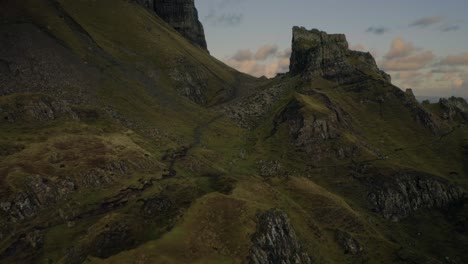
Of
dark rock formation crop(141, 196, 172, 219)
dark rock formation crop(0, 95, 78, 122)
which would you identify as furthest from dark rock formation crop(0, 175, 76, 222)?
dark rock formation crop(0, 95, 78, 122)

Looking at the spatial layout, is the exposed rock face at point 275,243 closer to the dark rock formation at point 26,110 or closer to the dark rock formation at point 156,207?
the dark rock formation at point 156,207

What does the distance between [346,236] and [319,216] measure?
50.7ft

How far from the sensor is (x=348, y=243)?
154000 mm

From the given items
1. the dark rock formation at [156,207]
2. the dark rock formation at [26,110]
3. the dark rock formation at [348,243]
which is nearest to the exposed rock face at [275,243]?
the dark rock formation at [348,243]

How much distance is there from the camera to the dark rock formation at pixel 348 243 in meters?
152

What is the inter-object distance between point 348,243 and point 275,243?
37.0 meters

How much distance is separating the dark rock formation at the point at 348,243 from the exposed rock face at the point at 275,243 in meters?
20.9

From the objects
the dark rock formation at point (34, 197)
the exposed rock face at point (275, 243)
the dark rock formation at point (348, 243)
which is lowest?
the dark rock formation at point (34, 197)

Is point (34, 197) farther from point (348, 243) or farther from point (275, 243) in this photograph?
point (348, 243)

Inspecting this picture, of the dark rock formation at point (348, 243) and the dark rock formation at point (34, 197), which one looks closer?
the dark rock formation at point (34, 197)

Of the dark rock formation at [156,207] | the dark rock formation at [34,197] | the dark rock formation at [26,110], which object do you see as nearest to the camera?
the dark rock formation at [34,197]

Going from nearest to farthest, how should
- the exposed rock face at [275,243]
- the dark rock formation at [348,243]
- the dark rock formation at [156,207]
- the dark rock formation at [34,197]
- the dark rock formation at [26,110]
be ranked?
1. the exposed rock face at [275,243]
2. the dark rock formation at [34,197]
3. the dark rock formation at [156,207]
4. the dark rock formation at [348,243]
5. the dark rock formation at [26,110]

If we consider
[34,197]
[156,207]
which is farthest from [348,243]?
[34,197]

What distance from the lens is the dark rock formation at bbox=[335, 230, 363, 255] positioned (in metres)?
152
